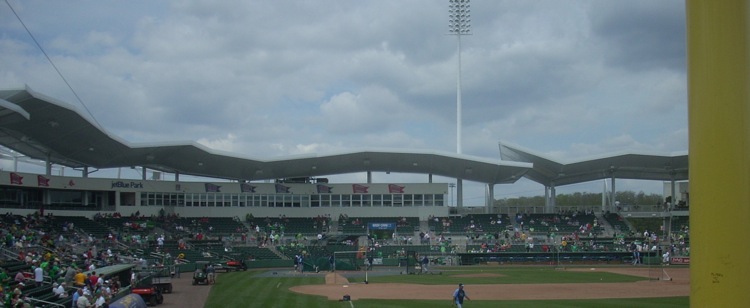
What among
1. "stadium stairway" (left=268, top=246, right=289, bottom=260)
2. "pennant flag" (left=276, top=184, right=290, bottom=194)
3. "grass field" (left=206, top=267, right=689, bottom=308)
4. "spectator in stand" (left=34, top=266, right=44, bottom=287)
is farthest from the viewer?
"pennant flag" (left=276, top=184, right=290, bottom=194)

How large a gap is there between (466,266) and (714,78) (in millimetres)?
60194

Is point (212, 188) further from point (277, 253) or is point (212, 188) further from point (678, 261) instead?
point (678, 261)

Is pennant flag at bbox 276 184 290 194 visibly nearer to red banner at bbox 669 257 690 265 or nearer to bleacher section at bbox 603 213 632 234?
bleacher section at bbox 603 213 632 234

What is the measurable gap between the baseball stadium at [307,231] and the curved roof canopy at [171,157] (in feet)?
0.82

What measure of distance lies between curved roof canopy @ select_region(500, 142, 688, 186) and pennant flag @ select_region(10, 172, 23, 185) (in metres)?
45.8

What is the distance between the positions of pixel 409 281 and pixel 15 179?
34883 mm

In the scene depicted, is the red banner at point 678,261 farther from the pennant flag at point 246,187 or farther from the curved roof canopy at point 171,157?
the pennant flag at point 246,187

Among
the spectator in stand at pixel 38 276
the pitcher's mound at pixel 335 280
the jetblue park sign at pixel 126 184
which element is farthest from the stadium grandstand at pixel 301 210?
the spectator in stand at pixel 38 276

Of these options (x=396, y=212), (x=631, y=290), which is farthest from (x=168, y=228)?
(x=631, y=290)

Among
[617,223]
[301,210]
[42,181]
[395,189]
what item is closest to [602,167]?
[617,223]

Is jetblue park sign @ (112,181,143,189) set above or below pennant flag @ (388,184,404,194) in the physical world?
above

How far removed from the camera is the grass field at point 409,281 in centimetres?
3272

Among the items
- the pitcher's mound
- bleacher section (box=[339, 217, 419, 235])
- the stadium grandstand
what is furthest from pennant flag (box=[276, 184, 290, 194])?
the pitcher's mound

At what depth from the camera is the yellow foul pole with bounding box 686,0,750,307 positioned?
4.71m
